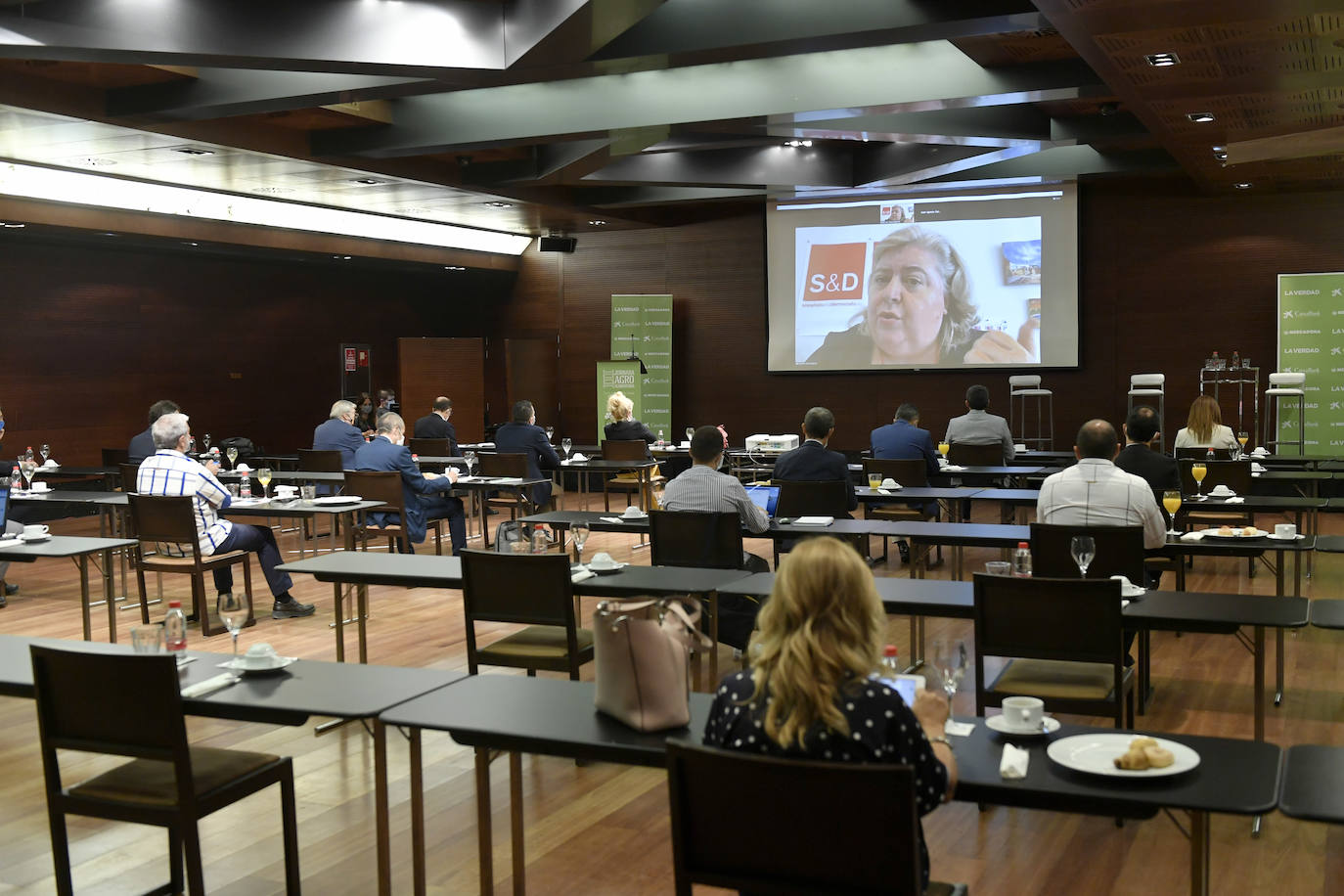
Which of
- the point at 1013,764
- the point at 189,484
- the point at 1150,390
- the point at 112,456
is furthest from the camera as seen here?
the point at 1150,390

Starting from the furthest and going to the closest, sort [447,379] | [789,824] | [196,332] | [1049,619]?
[447,379]
[196,332]
[1049,619]
[789,824]

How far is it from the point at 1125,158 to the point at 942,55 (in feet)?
14.6

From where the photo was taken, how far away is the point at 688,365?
15289 mm

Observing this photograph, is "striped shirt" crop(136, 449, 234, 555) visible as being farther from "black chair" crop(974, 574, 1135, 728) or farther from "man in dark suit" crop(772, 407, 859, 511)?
"black chair" crop(974, 574, 1135, 728)

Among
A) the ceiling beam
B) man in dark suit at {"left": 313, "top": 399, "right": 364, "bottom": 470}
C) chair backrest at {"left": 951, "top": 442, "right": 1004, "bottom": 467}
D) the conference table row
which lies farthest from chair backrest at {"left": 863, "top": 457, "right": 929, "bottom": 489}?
the conference table row

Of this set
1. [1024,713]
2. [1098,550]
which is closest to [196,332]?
[1098,550]

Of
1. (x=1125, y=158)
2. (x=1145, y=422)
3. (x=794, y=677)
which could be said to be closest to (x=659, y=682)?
(x=794, y=677)

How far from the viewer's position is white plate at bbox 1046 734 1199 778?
209 centimetres

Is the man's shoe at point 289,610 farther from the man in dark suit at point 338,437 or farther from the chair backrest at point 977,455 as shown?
the chair backrest at point 977,455

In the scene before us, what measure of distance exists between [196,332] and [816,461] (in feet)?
30.8

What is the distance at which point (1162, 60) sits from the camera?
260 inches

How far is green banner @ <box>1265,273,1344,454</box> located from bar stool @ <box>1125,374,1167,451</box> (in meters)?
1.02

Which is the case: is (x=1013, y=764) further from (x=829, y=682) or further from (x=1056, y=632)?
(x=1056, y=632)

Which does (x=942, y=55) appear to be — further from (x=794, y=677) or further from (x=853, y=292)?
(x=794, y=677)
